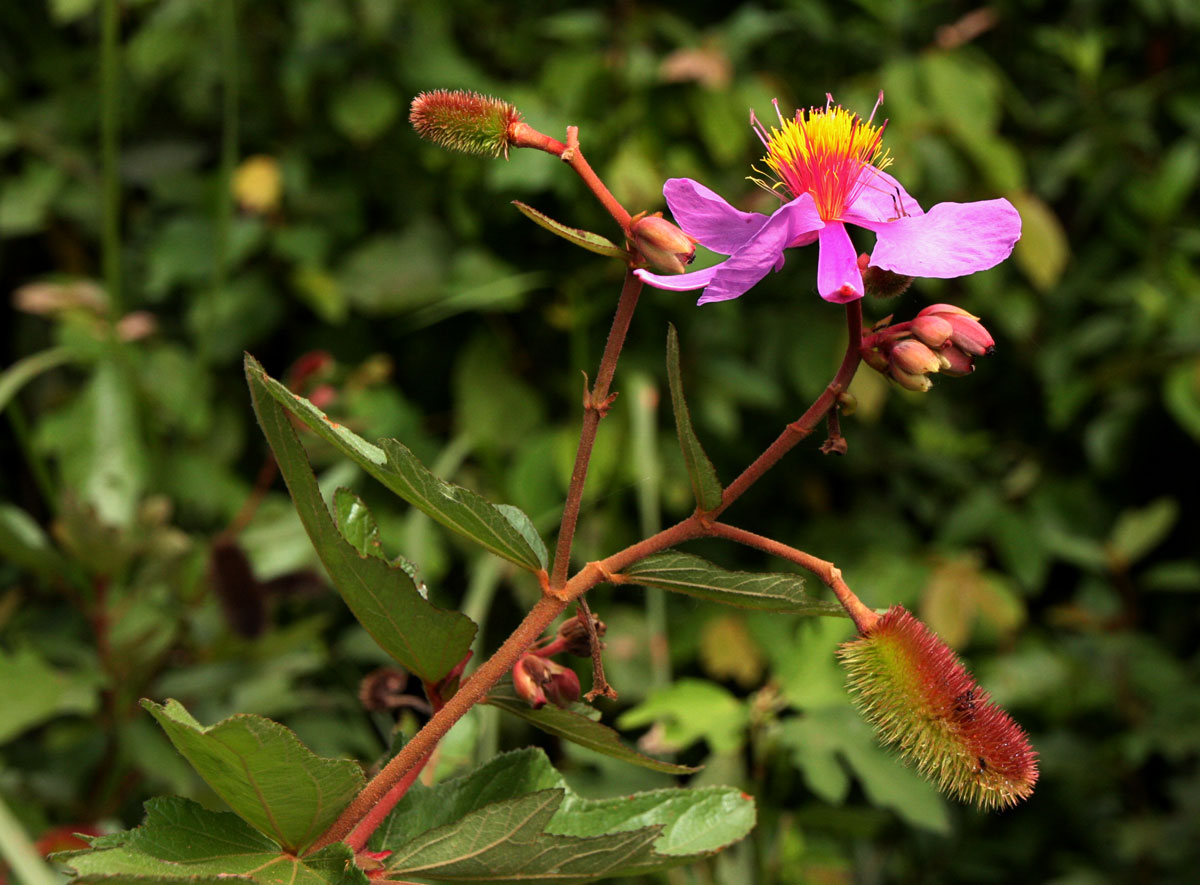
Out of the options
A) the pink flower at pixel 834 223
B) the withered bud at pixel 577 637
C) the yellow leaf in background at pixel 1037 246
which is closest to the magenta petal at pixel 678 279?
the pink flower at pixel 834 223

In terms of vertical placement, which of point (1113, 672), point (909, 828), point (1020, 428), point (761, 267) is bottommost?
point (909, 828)

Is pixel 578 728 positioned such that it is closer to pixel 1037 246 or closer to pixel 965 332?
pixel 965 332

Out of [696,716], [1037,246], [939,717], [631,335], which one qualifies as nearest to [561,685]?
[939,717]

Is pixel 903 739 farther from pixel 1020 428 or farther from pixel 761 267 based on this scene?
pixel 1020 428

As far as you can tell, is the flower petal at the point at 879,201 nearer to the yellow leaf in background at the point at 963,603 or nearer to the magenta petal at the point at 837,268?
the magenta petal at the point at 837,268

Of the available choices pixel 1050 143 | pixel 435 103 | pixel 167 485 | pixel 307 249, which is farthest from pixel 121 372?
pixel 1050 143

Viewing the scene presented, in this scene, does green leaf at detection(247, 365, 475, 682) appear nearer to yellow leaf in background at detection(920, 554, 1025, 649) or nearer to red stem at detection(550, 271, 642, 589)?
red stem at detection(550, 271, 642, 589)
